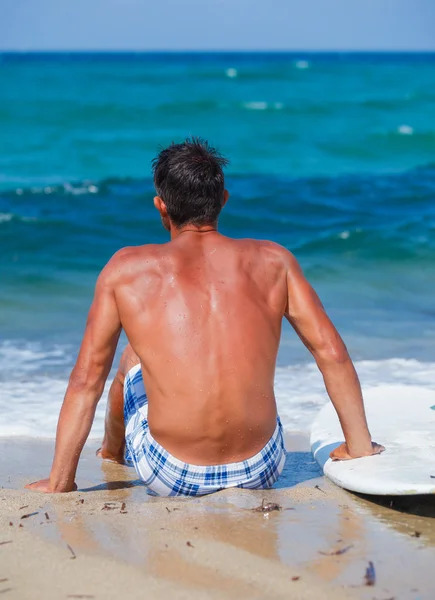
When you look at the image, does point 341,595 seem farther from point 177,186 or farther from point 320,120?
point 320,120

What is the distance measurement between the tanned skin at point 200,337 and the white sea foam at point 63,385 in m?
1.26

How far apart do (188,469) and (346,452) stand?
624 mm

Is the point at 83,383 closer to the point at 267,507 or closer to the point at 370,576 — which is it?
the point at 267,507

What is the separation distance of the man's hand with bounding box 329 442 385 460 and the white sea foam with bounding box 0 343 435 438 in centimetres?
77

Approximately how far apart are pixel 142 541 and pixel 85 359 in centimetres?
63

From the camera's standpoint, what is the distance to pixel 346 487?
298 cm

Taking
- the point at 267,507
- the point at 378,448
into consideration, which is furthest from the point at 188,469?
the point at 378,448

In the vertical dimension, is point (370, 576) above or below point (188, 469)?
below

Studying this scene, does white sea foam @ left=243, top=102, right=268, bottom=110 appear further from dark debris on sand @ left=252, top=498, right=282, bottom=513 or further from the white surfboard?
dark debris on sand @ left=252, top=498, right=282, bottom=513

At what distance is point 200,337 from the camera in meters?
2.75

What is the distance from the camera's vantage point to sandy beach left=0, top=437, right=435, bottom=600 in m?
2.24

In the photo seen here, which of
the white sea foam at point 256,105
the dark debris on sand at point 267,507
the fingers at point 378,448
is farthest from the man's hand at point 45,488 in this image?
the white sea foam at point 256,105

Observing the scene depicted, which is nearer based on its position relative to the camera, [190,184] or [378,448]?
[190,184]

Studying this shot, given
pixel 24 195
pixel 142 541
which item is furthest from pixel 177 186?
pixel 24 195
